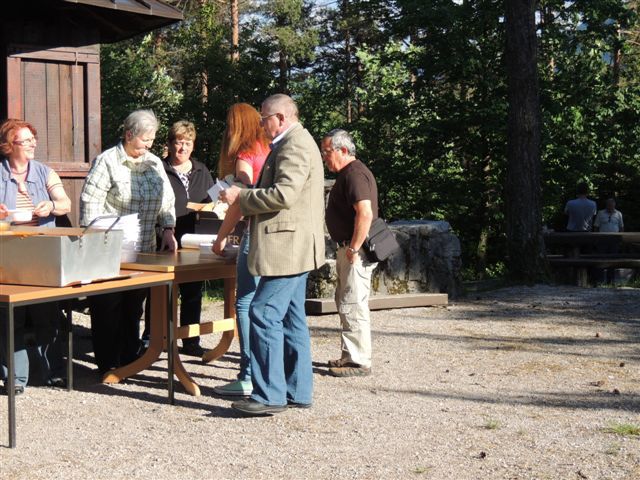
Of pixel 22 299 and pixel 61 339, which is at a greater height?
pixel 22 299

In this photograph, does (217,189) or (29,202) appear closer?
(217,189)

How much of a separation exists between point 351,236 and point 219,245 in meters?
1.07

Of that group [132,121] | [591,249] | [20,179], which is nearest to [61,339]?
[20,179]

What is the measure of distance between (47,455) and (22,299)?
777mm

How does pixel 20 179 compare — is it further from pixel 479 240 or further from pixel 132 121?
pixel 479 240

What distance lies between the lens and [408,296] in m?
10.8

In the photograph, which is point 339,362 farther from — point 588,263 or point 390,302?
point 588,263

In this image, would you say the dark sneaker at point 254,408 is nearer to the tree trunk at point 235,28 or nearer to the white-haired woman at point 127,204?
the white-haired woman at point 127,204

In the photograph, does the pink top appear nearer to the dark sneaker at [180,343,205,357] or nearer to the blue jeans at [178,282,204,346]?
the blue jeans at [178,282,204,346]

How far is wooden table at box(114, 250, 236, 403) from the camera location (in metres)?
6.25

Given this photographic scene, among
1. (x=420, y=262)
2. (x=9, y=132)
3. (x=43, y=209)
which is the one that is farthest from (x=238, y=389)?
(x=420, y=262)

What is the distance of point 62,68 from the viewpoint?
953 centimetres

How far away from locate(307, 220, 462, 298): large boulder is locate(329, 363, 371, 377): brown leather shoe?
12.0ft

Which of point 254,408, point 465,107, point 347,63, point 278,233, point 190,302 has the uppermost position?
point 347,63
